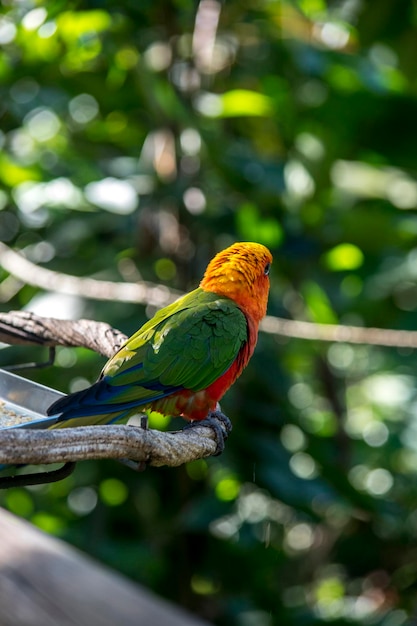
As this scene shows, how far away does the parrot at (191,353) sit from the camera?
1555mm

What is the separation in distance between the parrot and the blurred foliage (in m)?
1.16

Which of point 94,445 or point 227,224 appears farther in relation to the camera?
point 227,224

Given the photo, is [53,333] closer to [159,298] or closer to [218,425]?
[218,425]

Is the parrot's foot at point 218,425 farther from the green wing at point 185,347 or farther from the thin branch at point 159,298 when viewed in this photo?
the thin branch at point 159,298

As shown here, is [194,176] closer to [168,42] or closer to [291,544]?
[168,42]

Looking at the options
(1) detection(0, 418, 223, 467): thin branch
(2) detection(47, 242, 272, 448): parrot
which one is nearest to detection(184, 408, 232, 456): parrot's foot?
(2) detection(47, 242, 272, 448): parrot

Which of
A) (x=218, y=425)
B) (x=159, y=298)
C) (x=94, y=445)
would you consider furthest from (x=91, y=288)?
(x=94, y=445)

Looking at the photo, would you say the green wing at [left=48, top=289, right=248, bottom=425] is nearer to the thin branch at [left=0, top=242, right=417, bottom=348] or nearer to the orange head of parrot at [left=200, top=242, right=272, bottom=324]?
the orange head of parrot at [left=200, top=242, right=272, bottom=324]

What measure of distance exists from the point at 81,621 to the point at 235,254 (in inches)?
52.8

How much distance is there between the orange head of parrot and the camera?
6.52 feet

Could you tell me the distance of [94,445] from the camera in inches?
43.6

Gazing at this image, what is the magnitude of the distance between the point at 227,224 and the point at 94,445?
2167mm

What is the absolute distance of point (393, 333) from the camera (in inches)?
104

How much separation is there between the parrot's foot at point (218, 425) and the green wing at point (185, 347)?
0.08 m
